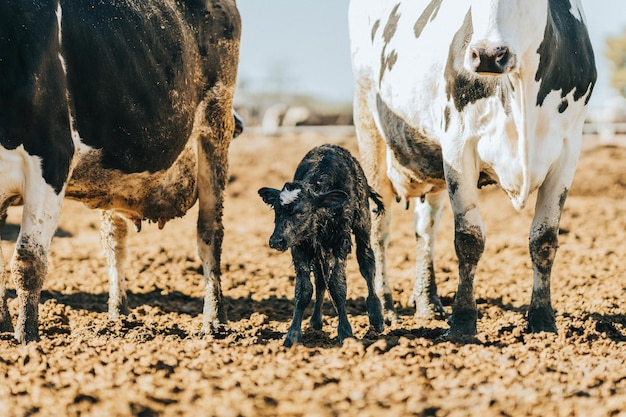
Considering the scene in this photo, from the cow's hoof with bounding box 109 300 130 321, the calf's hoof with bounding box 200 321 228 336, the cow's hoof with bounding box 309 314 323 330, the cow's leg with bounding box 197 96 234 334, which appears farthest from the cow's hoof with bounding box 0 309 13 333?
the cow's hoof with bounding box 309 314 323 330

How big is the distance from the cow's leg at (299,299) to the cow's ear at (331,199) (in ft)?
1.49

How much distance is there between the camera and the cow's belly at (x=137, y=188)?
6.46 metres

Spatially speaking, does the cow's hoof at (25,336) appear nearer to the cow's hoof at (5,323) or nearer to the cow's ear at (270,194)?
the cow's hoof at (5,323)

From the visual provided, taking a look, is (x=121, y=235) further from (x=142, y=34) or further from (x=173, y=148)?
(x=142, y=34)

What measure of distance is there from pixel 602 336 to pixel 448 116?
1760 millimetres

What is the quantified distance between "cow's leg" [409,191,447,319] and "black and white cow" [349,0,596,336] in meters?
0.94

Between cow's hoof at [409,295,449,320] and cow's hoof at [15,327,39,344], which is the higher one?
cow's hoof at [409,295,449,320]

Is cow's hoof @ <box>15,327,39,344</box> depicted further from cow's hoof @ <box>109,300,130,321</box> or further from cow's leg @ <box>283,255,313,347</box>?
cow's hoof @ <box>109,300,130,321</box>

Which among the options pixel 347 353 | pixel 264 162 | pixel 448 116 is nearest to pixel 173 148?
pixel 448 116

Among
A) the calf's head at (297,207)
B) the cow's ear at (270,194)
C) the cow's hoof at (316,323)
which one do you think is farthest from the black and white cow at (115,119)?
the calf's head at (297,207)

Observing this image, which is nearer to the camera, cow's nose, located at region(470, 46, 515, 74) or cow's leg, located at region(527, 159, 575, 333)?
cow's nose, located at region(470, 46, 515, 74)

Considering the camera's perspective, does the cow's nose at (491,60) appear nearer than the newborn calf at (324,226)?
Yes

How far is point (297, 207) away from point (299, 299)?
2.09 ft

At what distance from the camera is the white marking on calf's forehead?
6098 mm
